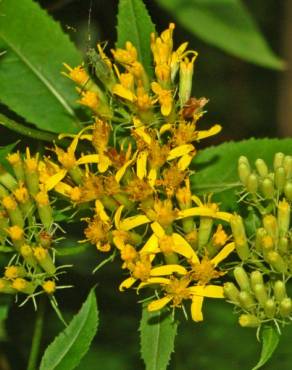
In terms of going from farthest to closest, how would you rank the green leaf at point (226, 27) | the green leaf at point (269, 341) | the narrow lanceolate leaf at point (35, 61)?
the green leaf at point (226, 27)
the narrow lanceolate leaf at point (35, 61)
the green leaf at point (269, 341)

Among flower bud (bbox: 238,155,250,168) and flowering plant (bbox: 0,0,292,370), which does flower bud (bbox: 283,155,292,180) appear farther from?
flower bud (bbox: 238,155,250,168)

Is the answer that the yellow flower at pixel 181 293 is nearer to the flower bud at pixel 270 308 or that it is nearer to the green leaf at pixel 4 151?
the flower bud at pixel 270 308

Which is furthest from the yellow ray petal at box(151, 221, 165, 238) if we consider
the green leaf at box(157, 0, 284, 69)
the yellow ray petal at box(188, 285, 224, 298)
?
the green leaf at box(157, 0, 284, 69)

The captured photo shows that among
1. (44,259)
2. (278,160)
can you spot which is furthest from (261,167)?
(44,259)

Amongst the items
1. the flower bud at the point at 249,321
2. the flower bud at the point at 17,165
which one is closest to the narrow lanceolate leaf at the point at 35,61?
the flower bud at the point at 17,165

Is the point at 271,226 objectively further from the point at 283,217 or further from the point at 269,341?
the point at 269,341

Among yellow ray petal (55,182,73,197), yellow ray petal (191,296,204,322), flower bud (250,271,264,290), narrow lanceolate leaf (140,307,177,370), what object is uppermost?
yellow ray petal (55,182,73,197)
